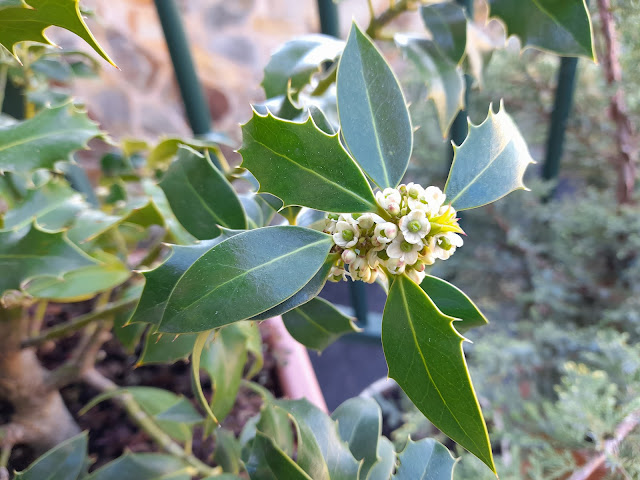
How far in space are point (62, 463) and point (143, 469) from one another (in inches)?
3.5

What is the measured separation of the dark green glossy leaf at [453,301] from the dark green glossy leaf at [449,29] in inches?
12.3

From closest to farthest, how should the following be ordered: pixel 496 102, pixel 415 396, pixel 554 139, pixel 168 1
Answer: pixel 415 396 < pixel 168 1 < pixel 554 139 < pixel 496 102

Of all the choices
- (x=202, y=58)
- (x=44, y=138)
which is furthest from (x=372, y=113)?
(x=202, y=58)

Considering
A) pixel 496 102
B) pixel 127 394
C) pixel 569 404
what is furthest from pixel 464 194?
pixel 496 102

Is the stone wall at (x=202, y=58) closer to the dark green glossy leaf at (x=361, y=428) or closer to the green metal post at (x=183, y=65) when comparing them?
the green metal post at (x=183, y=65)

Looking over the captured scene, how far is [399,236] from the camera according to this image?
31 centimetres

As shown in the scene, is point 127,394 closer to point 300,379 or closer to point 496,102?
point 300,379

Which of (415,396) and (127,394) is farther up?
(415,396)

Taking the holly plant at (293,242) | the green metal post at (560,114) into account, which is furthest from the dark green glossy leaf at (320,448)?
the green metal post at (560,114)

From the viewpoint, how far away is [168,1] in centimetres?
76

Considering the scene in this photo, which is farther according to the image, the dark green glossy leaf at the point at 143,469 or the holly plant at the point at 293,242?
the dark green glossy leaf at the point at 143,469

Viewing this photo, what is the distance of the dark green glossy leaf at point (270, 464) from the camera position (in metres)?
0.38

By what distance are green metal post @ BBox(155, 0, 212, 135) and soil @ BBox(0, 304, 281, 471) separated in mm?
438

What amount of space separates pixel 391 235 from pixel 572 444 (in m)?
0.55
